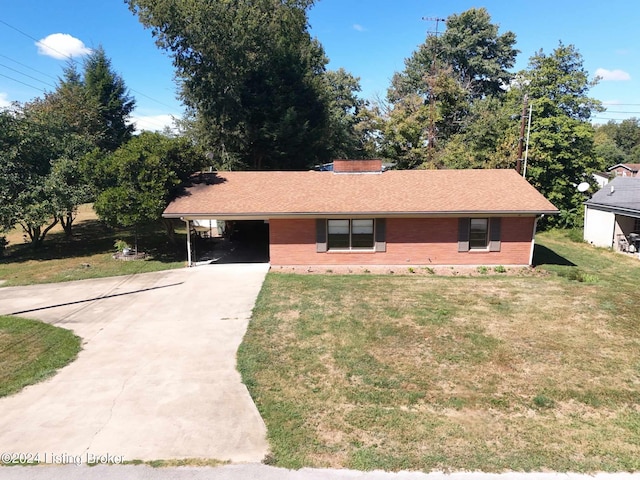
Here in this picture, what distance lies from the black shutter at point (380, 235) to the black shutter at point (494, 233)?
4376mm

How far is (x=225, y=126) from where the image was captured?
28422mm

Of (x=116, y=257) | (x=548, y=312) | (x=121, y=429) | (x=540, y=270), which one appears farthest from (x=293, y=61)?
(x=121, y=429)

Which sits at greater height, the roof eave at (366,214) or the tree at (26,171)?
the tree at (26,171)

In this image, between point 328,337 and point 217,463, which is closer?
point 217,463

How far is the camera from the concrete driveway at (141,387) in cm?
616

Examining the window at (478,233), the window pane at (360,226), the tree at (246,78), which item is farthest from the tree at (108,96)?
the window at (478,233)

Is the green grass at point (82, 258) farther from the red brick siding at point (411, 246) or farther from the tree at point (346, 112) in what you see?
the tree at point (346, 112)

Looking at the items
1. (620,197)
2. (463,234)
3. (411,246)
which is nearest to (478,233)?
(463,234)

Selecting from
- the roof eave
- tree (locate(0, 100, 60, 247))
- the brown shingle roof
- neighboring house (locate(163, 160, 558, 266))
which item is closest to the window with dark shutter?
neighboring house (locate(163, 160, 558, 266))

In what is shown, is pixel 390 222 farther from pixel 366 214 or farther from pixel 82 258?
pixel 82 258

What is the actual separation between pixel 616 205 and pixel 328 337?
62.6ft

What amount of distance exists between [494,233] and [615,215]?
9667mm

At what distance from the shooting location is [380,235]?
1681cm

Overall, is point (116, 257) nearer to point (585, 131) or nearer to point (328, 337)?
point (328, 337)
